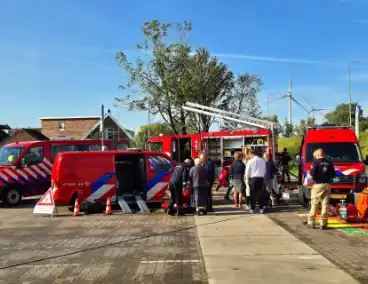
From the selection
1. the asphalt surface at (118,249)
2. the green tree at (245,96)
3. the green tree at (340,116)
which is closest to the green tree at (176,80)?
the green tree at (245,96)

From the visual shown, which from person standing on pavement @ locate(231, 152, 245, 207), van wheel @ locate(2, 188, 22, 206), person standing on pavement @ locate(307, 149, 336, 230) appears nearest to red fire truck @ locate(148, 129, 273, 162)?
person standing on pavement @ locate(231, 152, 245, 207)

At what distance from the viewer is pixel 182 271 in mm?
6281

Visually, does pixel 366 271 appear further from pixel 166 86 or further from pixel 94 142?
pixel 166 86

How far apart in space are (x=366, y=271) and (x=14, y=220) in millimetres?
9113

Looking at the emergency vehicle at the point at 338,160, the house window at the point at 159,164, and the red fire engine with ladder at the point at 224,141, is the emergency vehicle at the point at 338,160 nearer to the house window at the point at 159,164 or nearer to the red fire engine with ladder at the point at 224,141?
the house window at the point at 159,164

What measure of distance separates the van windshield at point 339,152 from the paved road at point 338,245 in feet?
11.3

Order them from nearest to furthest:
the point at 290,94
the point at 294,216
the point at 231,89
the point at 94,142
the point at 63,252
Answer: the point at 63,252 < the point at 294,216 < the point at 94,142 < the point at 231,89 < the point at 290,94

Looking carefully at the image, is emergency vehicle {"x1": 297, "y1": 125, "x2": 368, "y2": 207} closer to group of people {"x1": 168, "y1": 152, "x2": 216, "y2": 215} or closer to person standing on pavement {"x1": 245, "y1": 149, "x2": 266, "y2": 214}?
person standing on pavement {"x1": 245, "y1": 149, "x2": 266, "y2": 214}

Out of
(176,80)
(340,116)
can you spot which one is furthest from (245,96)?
(340,116)

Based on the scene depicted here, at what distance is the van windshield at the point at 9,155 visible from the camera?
15.8 m

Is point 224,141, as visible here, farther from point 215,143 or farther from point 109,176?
point 109,176

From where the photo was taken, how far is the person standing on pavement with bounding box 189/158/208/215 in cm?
1201

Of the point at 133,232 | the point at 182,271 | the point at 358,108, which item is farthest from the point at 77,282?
the point at 358,108

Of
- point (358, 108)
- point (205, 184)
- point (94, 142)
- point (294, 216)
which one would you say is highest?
point (358, 108)
